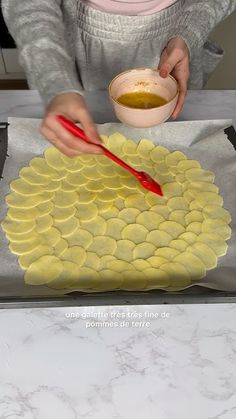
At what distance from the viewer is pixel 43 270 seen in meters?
0.76

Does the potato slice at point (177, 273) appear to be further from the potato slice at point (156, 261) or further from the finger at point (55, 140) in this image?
the finger at point (55, 140)

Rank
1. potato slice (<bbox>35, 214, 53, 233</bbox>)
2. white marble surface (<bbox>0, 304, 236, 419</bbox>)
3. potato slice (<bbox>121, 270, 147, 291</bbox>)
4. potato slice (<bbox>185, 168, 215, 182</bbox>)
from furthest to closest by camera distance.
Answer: potato slice (<bbox>185, 168, 215, 182</bbox>) → potato slice (<bbox>35, 214, 53, 233</bbox>) → potato slice (<bbox>121, 270, 147, 291</bbox>) → white marble surface (<bbox>0, 304, 236, 419</bbox>)

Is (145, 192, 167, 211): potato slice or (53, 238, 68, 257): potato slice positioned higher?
(145, 192, 167, 211): potato slice

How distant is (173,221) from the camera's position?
863mm

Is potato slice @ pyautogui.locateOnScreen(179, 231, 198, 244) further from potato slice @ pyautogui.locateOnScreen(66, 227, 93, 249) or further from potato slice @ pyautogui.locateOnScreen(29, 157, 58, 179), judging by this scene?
potato slice @ pyautogui.locateOnScreen(29, 157, 58, 179)

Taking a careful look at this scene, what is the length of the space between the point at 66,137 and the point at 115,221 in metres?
0.19

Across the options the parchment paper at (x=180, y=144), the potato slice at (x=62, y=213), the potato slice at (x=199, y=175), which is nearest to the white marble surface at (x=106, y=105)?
the parchment paper at (x=180, y=144)

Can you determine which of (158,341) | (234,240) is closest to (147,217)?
(234,240)

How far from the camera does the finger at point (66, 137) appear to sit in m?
0.75

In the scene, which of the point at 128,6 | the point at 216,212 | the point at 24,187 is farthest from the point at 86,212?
the point at 128,6

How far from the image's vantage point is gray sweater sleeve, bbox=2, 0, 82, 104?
818 millimetres

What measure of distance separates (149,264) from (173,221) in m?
0.12

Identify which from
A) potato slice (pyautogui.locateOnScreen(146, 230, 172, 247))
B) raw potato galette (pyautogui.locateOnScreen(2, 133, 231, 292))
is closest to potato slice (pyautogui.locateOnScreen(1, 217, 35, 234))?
raw potato galette (pyautogui.locateOnScreen(2, 133, 231, 292))

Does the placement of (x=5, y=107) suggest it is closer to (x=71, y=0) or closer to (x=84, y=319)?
(x=71, y=0)
